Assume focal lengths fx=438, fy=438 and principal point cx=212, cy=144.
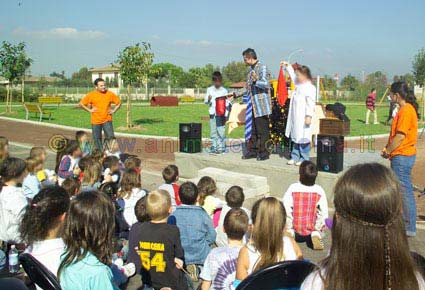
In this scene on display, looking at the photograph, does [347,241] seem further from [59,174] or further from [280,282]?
[59,174]

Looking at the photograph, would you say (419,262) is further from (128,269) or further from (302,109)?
(302,109)

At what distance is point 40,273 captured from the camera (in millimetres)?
2596

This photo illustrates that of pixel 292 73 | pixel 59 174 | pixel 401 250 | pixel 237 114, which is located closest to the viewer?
pixel 401 250

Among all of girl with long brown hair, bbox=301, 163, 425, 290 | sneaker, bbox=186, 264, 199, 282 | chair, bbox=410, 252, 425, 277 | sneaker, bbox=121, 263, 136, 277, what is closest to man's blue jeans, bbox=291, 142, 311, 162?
sneaker, bbox=186, 264, 199, 282

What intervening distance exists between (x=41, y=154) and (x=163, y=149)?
7753mm

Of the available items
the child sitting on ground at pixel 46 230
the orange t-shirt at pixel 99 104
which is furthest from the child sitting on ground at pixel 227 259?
the orange t-shirt at pixel 99 104

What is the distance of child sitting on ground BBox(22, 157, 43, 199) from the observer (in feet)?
18.3

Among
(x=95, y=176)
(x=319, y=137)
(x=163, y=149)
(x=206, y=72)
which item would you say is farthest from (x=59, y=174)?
(x=206, y=72)

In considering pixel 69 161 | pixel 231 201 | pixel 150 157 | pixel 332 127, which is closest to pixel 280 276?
pixel 231 201

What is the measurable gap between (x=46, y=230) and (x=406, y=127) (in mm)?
4438

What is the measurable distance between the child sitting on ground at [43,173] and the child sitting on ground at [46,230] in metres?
2.80

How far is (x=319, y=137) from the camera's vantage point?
757cm

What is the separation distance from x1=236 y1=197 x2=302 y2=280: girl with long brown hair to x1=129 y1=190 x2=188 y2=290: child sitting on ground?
0.94m

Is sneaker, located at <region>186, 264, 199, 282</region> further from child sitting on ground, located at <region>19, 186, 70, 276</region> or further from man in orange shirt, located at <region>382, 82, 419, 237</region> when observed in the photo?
man in orange shirt, located at <region>382, 82, 419, 237</region>
